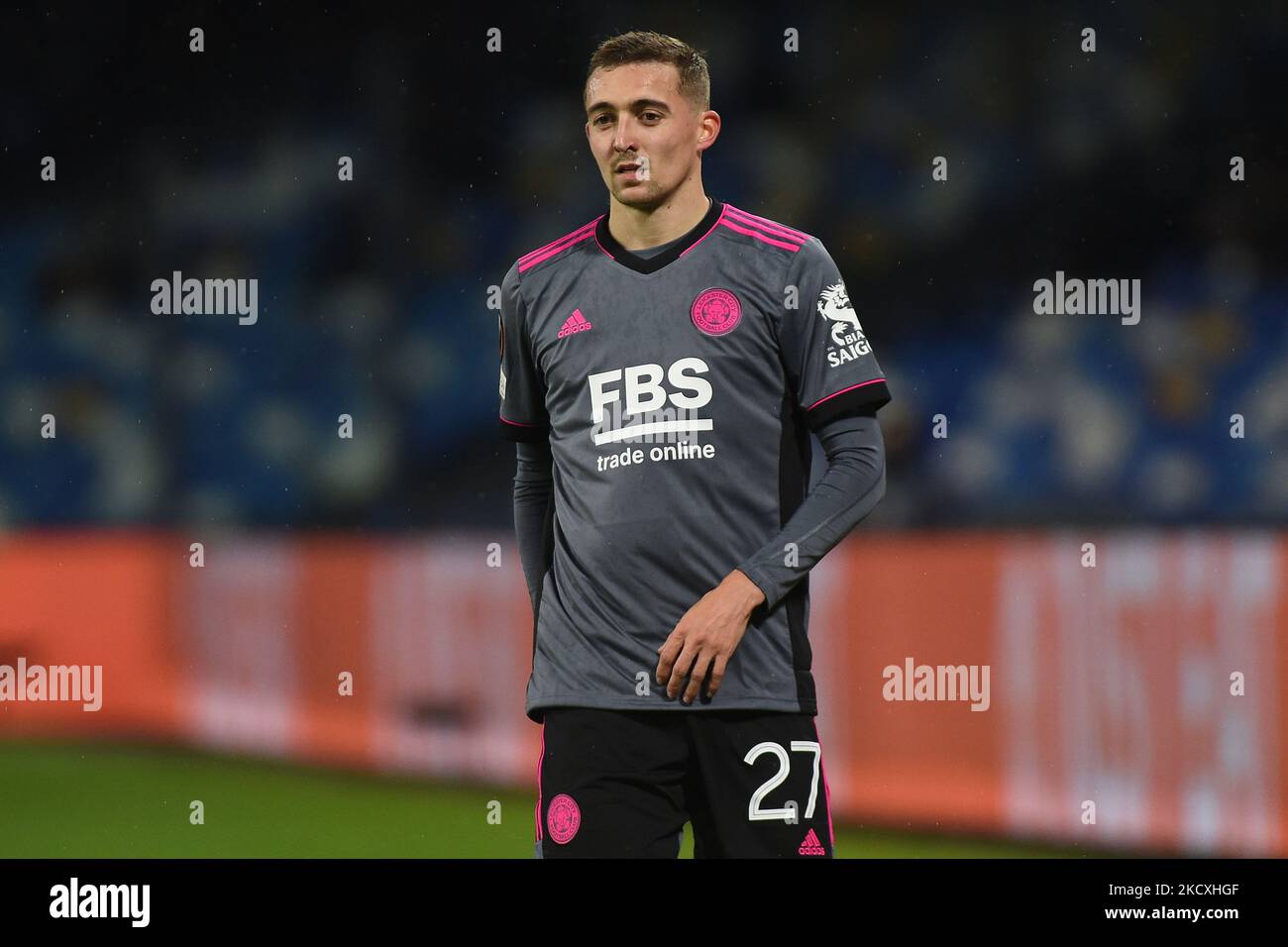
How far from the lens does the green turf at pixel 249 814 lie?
539cm

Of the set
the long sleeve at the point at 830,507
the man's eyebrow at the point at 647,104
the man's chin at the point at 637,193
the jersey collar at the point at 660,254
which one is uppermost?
the man's eyebrow at the point at 647,104

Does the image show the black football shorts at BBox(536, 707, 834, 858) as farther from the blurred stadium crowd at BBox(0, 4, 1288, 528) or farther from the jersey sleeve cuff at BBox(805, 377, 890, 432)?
the blurred stadium crowd at BBox(0, 4, 1288, 528)

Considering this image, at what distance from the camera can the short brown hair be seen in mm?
2617

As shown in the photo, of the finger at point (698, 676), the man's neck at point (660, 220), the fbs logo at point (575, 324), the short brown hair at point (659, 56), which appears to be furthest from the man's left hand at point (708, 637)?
the short brown hair at point (659, 56)

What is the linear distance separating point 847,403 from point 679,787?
0.67 meters

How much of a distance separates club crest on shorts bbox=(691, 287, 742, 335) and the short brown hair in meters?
0.33

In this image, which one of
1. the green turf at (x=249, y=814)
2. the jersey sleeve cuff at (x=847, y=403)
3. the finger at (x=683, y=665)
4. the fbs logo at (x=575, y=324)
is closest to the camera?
the finger at (x=683, y=665)

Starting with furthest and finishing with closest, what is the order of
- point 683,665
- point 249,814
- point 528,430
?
1. point 249,814
2. point 528,430
3. point 683,665

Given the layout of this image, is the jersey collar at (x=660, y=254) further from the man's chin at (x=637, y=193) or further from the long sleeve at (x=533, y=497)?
the long sleeve at (x=533, y=497)

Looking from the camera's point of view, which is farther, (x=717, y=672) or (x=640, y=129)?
(x=640, y=129)

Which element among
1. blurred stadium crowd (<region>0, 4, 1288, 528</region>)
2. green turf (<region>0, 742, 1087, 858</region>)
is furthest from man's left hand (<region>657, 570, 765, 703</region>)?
blurred stadium crowd (<region>0, 4, 1288, 528</region>)

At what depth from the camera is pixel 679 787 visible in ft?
8.36

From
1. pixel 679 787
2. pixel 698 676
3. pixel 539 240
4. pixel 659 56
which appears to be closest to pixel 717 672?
pixel 698 676

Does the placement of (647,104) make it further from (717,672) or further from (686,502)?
(717,672)
